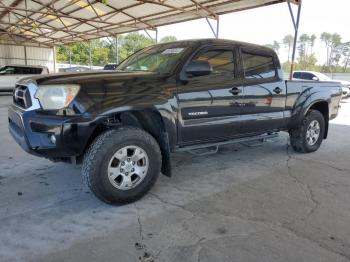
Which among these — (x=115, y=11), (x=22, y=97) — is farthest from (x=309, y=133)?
(x=115, y=11)

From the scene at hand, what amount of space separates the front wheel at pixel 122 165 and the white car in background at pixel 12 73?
15.5 meters

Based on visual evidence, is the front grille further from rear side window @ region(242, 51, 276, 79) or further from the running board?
rear side window @ region(242, 51, 276, 79)

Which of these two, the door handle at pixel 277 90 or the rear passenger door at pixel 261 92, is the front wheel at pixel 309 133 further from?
the door handle at pixel 277 90

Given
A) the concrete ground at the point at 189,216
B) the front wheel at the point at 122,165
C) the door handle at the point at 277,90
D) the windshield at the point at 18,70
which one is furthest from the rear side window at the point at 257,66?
the windshield at the point at 18,70

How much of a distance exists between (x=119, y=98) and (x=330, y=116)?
4304 mm

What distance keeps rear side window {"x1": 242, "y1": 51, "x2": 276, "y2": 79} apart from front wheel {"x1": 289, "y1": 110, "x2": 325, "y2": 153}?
114 cm

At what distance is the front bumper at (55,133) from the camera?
2.98 m

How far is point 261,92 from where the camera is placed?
459 cm

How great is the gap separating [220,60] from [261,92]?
2.80 ft

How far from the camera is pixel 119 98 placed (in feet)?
10.5

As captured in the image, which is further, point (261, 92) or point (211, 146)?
point (261, 92)

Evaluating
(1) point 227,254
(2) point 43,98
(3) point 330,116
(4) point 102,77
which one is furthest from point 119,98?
(3) point 330,116

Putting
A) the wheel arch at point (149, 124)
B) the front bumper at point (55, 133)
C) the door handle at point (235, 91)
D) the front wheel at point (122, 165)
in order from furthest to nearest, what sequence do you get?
the door handle at point (235, 91) < the wheel arch at point (149, 124) < the front wheel at point (122, 165) < the front bumper at point (55, 133)

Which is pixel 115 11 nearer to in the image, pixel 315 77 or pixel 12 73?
pixel 12 73
